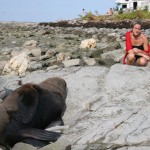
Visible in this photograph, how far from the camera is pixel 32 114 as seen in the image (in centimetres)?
725

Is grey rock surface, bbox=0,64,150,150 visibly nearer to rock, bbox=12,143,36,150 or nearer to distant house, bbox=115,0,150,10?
rock, bbox=12,143,36,150

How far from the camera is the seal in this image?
680 cm

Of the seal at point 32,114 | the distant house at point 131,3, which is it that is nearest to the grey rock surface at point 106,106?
the seal at point 32,114

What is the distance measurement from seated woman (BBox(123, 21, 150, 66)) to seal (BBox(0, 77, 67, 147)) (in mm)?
2419

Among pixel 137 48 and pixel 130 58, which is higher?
pixel 137 48

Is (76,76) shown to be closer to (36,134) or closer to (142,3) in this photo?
(36,134)

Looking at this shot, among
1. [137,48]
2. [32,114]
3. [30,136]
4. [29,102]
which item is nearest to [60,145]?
[30,136]

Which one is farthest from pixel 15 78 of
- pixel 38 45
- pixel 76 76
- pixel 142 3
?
pixel 142 3

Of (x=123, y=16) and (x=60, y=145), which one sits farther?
(x=123, y=16)

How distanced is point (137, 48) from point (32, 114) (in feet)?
12.8

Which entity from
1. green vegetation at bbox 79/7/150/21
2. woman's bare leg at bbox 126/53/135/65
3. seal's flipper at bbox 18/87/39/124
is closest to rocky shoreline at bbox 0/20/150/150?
seal's flipper at bbox 18/87/39/124

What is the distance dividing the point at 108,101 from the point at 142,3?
170 ft

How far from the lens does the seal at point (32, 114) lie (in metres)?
6.80

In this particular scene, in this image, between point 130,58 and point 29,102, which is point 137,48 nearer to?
point 130,58
